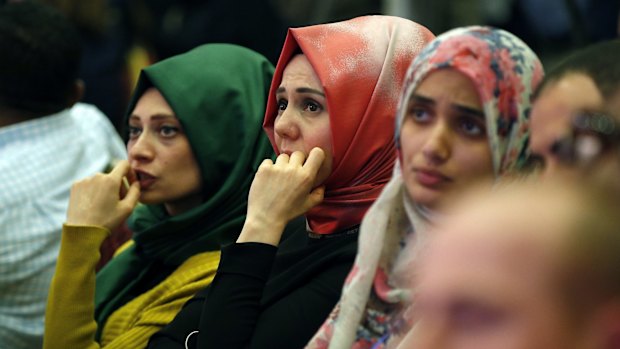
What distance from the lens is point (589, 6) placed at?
536cm

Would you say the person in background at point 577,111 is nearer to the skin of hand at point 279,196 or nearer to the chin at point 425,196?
the chin at point 425,196

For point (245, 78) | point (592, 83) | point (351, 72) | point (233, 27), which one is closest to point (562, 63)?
point (592, 83)

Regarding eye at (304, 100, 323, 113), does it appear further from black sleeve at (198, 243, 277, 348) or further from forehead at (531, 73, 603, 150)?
forehead at (531, 73, 603, 150)

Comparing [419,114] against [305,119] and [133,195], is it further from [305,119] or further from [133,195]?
[133,195]

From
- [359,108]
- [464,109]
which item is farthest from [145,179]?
[464,109]

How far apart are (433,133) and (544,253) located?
774 mm

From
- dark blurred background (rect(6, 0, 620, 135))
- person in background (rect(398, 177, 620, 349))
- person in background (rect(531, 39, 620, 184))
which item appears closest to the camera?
person in background (rect(398, 177, 620, 349))

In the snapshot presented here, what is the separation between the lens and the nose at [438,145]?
2.07m

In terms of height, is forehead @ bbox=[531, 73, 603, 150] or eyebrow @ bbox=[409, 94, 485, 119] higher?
forehead @ bbox=[531, 73, 603, 150]

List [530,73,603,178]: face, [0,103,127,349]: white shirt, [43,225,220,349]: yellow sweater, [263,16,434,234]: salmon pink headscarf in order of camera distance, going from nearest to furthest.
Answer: [530,73,603,178]: face, [263,16,434,234]: salmon pink headscarf, [43,225,220,349]: yellow sweater, [0,103,127,349]: white shirt

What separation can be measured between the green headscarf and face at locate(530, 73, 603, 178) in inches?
52.4

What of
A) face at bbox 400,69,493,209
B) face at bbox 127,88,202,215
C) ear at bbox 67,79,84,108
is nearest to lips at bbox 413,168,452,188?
face at bbox 400,69,493,209

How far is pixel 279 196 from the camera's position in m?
2.60

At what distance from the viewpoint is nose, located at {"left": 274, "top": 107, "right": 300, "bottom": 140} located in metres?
Result: 2.69
